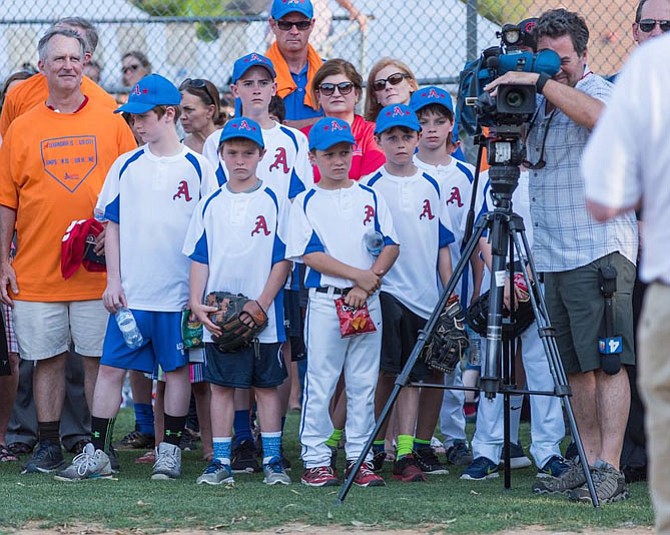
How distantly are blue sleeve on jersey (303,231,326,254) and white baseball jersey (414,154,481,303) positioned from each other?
90 centimetres

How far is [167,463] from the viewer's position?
587 centimetres

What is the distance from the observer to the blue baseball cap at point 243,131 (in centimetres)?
577

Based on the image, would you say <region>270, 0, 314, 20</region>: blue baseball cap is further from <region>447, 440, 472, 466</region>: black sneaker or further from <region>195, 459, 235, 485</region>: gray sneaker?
<region>195, 459, 235, 485</region>: gray sneaker

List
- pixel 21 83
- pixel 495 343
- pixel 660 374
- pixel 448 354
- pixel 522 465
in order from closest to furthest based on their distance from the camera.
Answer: pixel 660 374
pixel 495 343
pixel 448 354
pixel 522 465
pixel 21 83

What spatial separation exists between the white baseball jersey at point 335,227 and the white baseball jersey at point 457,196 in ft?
2.09

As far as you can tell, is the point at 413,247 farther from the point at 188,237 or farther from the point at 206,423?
the point at 206,423

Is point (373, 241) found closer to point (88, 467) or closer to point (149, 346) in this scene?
point (149, 346)

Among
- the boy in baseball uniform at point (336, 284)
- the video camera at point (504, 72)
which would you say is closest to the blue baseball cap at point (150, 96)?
the boy in baseball uniform at point (336, 284)

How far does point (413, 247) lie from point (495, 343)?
47.2 inches

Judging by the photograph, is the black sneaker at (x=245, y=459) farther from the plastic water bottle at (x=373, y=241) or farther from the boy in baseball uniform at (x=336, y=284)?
the plastic water bottle at (x=373, y=241)

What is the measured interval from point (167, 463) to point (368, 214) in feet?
5.39

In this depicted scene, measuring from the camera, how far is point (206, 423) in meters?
6.46

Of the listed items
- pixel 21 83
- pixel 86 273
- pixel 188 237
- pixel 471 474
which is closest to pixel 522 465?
pixel 471 474

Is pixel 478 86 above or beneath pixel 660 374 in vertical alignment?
above
